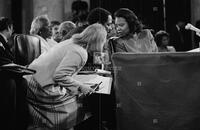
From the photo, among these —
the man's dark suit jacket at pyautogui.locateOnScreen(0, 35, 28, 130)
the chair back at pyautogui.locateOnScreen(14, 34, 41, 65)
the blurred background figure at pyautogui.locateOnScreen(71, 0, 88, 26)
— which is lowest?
the man's dark suit jacket at pyautogui.locateOnScreen(0, 35, 28, 130)

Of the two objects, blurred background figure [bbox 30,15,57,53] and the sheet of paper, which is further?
blurred background figure [bbox 30,15,57,53]

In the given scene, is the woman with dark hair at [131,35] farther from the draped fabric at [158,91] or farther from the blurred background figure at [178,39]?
the blurred background figure at [178,39]

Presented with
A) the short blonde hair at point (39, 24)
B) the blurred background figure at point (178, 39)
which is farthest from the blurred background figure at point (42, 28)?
the blurred background figure at point (178, 39)

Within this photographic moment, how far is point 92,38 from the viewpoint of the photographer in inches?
107

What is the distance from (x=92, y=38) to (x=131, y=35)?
68cm

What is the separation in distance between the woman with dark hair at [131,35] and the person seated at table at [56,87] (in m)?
0.49

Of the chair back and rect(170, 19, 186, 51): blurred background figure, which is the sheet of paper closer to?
the chair back

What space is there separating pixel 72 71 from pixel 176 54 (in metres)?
0.79

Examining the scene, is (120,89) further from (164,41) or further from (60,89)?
(164,41)

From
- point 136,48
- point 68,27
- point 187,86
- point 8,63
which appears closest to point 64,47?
point 8,63

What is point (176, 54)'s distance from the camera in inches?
95.2

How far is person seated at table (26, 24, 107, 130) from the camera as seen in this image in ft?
8.79

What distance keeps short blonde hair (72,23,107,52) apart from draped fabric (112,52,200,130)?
0.95 ft

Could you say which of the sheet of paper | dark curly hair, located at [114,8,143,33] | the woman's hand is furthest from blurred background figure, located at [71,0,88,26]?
the woman's hand
